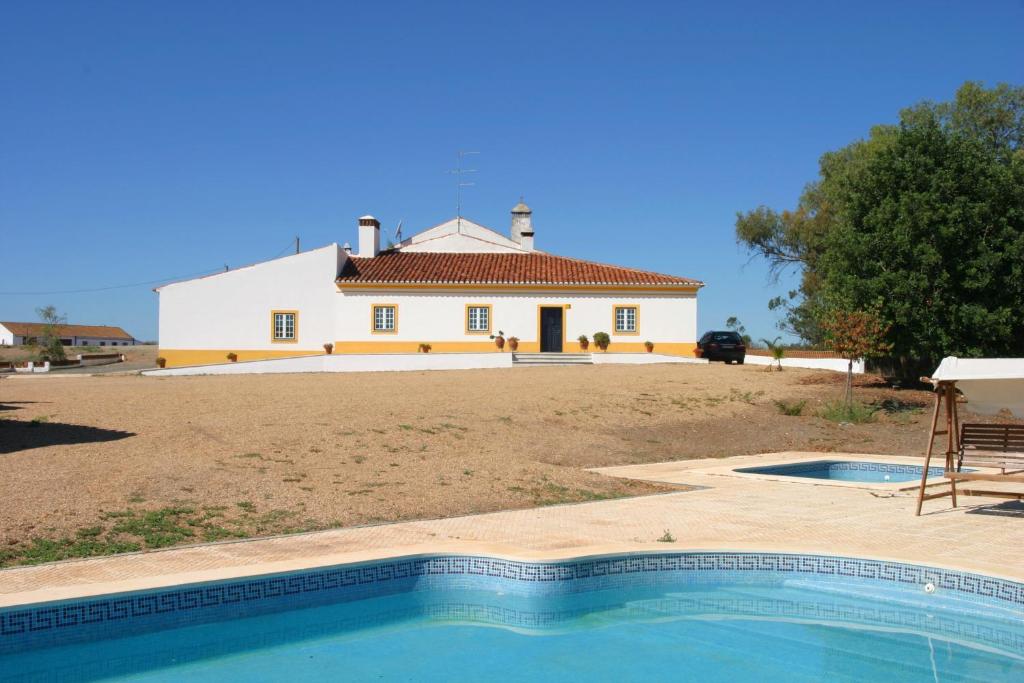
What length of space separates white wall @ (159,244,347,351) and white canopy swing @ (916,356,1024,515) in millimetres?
29464

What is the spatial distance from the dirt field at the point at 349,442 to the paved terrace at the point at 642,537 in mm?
665

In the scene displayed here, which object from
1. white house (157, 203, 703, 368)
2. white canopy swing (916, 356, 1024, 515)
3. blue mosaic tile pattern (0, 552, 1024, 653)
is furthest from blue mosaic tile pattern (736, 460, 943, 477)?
white house (157, 203, 703, 368)

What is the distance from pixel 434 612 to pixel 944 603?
14.2 ft

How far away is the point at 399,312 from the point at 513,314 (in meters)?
4.78

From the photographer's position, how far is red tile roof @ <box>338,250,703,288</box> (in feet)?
123

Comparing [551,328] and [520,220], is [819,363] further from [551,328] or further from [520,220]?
[520,220]

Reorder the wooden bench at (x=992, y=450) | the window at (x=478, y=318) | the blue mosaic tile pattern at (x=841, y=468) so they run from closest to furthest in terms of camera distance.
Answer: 1. the wooden bench at (x=992, y=450)
2. the blue mosaic tile pattern at (x=841, y=468)
3. the window at (x=478, y=318)

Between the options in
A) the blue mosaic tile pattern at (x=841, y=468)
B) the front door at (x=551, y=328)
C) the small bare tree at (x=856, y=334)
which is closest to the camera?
the blue mosaic tile pattern at (x=841, y=468)

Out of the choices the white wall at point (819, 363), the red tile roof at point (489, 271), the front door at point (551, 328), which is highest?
the red tile roof at point (489, 271)

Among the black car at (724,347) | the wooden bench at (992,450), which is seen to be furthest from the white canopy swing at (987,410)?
the black car at (724,347)

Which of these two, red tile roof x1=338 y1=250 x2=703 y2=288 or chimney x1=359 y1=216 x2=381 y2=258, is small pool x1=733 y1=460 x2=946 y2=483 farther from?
chimney x1=359 y1=216 x2=381 y2=258

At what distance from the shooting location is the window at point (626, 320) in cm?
3759

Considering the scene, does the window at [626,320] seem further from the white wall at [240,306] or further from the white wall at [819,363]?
the white wall at [240,306]

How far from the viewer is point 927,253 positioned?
2270 cm
